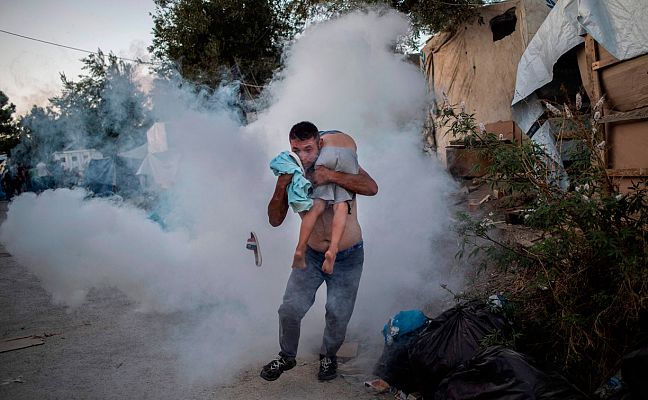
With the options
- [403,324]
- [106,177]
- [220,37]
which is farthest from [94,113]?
[403,324]

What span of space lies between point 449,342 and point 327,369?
0.90 meters

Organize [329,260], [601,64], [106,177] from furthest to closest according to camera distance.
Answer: [106,177] < [601,64] < [329,260]

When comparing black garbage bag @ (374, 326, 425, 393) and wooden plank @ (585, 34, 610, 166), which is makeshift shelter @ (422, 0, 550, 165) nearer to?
wooden plank @ (585, 34, 610, 166)

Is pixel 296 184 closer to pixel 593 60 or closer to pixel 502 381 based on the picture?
pixel 502 381

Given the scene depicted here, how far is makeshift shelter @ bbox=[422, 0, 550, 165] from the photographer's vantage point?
7.17 meters

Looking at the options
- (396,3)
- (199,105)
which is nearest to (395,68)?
(396,3)

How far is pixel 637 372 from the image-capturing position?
6.82 feet

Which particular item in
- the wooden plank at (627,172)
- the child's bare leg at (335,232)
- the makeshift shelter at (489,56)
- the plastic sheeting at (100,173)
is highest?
the makeshift shelter at (489,56)

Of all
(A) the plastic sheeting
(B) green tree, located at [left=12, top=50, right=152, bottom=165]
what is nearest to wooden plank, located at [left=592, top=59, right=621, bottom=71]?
(B) green tree, located at [left=12, top=50, right=152, bottom=165]

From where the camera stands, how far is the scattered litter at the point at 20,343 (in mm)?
4254

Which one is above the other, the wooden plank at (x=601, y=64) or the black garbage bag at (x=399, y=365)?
the wooden plank at (x=601, y=64)

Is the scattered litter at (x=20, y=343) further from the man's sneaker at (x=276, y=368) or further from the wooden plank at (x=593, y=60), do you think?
the wooden plank at (x=593, y=60)

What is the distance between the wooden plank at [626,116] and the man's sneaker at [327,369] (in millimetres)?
2908

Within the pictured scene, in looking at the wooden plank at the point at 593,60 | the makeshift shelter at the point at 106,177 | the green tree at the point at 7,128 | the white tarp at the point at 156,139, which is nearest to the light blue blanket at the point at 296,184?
the wooden plank at the point at 593,60
